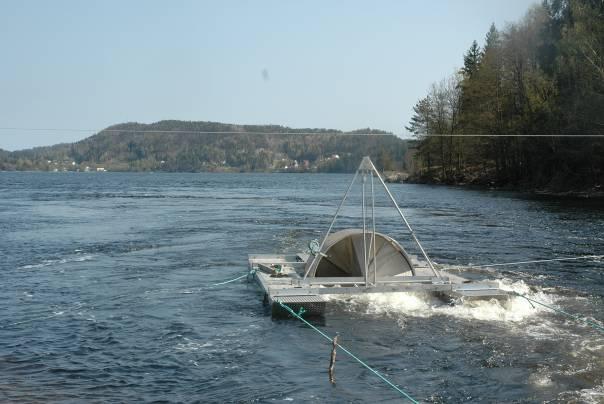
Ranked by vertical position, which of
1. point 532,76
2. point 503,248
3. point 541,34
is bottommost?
point 503,248

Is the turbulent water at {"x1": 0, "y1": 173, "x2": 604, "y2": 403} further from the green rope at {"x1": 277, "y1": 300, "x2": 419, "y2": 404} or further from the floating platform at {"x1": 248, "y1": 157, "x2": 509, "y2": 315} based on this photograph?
the floating platform at {"x1": 248, "y1": 157, "x2": 509, "y2": 315}

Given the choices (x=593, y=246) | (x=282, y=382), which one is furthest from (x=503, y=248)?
(x=282, y=382)

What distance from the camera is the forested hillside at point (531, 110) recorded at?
55.2 m

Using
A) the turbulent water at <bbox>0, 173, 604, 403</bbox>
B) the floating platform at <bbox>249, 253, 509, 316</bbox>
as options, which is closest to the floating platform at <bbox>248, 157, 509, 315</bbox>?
the floating platform at <bbox>249, 253, 509, 316</bbox>

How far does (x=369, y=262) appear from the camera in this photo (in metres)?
18.4

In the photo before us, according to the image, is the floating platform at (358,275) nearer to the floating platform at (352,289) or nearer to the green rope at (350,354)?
the floating platform at (352,289)

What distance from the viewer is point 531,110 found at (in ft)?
236

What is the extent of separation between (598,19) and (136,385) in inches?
2227

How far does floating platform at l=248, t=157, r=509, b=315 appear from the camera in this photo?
54.2ft

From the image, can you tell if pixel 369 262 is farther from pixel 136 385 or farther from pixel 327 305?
pixel 136 385

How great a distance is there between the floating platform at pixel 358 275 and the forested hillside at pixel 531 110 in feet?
79.4

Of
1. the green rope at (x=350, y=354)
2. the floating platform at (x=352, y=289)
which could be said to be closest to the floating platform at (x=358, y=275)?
the floating platform at (x=352, y=289)

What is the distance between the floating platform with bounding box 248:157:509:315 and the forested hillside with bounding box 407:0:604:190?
24.2m

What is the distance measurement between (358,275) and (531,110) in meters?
60.1
